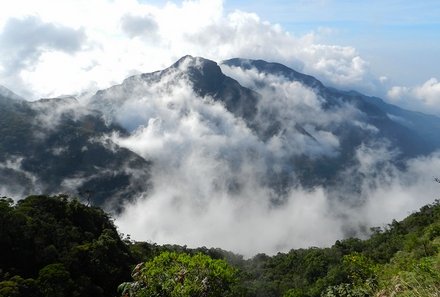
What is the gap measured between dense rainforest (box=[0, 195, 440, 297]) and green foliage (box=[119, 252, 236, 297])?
0.04m

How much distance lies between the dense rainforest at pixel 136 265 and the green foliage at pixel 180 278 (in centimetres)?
4

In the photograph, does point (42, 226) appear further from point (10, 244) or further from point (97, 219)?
point (97, 219)

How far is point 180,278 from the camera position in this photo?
18.7 meters

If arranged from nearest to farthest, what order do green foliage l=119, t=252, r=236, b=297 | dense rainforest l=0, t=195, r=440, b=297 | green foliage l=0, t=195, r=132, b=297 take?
green foliage l=119, t=252, r=236, b=297, dense rainforest l=0, t=195, r=440, b=297, green foliage l=0, t=195, r=132, b=297

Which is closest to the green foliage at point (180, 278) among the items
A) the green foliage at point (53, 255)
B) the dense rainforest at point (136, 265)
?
the dense rainforest at point (136, 265)

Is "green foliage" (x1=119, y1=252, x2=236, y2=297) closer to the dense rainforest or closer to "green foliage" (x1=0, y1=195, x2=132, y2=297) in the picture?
the dense rainforest

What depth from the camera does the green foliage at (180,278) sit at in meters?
18.3

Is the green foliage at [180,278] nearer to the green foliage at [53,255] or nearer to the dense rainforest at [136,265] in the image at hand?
the dense rainforest at [136,265]

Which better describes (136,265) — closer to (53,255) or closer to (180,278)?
(180,278)

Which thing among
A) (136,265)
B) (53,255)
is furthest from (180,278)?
(53,255)

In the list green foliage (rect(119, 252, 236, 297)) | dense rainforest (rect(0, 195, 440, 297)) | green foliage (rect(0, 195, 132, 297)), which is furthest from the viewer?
green foliage (rect(0, 195, 132, 297))

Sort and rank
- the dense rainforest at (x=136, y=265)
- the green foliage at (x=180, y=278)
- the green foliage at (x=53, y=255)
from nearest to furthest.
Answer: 1. the green foliage at (x=180, y=278)
2. the dense rainforest at (x=136, y=265)
3. the green foliage at (x=53, y=255)

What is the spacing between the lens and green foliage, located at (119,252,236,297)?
1833 cm

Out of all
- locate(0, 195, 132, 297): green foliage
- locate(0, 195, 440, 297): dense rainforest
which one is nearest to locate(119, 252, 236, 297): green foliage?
locate(0, 195, 440, 297): dense rainforest
